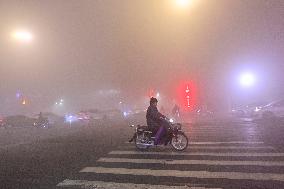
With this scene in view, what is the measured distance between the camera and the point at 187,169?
28.6ft

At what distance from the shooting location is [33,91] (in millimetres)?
64375

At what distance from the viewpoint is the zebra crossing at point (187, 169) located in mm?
7363

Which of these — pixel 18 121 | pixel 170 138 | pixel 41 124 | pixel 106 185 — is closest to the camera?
pixel 106 185

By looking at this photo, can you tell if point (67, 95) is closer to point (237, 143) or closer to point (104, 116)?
point (104, 116)

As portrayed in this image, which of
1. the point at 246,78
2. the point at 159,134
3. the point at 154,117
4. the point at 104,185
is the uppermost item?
the point at 246,78

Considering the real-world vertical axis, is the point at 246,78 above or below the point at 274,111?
above

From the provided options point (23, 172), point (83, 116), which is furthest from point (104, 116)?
point (23, 172)

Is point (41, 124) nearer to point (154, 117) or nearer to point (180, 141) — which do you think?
point (154, 117)

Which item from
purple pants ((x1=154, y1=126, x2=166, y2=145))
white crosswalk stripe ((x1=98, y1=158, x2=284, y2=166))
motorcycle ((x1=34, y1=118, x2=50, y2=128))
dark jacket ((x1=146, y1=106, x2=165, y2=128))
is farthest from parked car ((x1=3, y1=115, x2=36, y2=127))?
white crosswalk stripe ((x1=98, y1=158, x2=284, y2=166))

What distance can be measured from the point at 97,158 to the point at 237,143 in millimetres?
5754

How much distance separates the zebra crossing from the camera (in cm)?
736

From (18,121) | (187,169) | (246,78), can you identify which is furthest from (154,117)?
(246,78)

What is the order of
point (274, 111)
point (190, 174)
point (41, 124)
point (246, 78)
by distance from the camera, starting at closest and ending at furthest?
point (190, 174), point (274, 111), point (41, 124), point (246, 78)

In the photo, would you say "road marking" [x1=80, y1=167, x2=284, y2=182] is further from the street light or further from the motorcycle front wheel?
the street light
